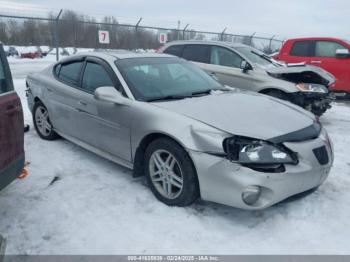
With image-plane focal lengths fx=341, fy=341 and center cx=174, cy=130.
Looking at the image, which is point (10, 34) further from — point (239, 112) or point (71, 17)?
point (239, 112)

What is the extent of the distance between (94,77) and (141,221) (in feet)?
6.60

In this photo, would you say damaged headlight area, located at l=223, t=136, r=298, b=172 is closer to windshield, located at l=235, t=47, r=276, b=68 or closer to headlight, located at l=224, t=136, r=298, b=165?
headlight, located at l=224, t=136, r=298, b=165

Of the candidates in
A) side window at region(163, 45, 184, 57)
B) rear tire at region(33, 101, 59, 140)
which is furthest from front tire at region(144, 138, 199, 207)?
side window at region(163, 45, 184, 57)

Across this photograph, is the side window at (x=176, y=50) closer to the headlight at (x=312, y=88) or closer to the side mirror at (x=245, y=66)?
the side mirror at (x=245, y=66)

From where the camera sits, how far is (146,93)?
148 inches

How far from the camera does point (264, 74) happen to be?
6.57m

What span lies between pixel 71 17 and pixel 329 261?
19087mm

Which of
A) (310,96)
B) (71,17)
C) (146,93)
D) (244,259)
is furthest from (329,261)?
(71,17)

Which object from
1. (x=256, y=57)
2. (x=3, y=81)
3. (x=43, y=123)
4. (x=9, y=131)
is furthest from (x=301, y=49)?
(x=9, y=131)

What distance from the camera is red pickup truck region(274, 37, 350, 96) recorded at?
29.3ft

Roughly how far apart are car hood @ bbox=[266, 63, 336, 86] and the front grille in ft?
11.7

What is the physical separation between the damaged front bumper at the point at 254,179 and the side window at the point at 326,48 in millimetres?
7083

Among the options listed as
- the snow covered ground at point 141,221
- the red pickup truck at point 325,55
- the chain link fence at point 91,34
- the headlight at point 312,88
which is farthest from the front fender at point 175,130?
the chain link fence at point 91,34

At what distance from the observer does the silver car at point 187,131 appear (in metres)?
2.93
